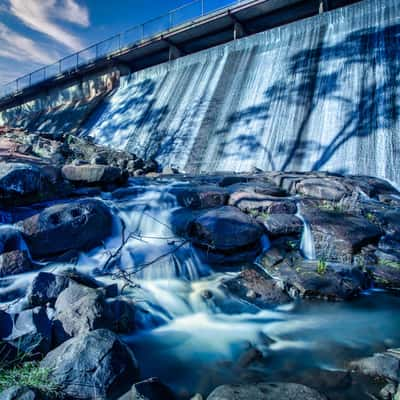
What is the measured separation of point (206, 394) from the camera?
2529mm

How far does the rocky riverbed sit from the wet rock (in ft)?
0.04

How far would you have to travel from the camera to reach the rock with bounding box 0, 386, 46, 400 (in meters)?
1.86

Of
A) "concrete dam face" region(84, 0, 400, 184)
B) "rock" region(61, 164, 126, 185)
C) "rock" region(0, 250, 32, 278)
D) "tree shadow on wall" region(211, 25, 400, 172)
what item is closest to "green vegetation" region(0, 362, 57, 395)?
"rock" region(0, 250, 32, 278)

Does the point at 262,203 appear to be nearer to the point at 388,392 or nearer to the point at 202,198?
the point at 202,198

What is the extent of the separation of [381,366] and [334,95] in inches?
347

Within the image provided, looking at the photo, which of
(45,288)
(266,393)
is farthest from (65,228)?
(266,393)

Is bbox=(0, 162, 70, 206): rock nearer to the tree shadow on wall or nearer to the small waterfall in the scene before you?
the small waterfall

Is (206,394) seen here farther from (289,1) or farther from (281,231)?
(289,1)

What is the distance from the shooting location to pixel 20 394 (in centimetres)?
189

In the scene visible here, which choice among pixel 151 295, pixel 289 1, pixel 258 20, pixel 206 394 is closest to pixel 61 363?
pixel 206 394

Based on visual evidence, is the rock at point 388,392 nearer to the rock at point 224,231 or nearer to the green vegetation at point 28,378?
the green vegetation at point 28,378

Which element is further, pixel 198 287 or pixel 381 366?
pixel 198 287

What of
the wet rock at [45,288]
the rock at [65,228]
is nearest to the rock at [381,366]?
the wet rock at [45,288]

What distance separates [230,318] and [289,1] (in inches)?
524
